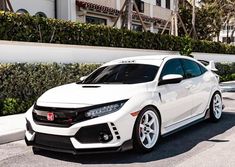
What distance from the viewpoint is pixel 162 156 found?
19.3 feet

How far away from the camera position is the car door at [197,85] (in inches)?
294

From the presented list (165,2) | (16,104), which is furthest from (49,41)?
(165,2)

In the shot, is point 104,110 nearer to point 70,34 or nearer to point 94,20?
point 70,34

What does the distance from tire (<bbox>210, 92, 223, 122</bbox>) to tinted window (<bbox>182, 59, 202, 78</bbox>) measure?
2.42 ft

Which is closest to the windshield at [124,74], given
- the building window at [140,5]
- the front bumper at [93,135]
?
the front bumper at [93,135]

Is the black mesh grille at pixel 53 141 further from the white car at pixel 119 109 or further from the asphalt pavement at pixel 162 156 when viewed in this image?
the asphalt pavement at pixel 162 156

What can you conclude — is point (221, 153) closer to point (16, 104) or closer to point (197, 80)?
point (197, 80)

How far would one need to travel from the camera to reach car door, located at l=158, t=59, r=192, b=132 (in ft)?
21.2

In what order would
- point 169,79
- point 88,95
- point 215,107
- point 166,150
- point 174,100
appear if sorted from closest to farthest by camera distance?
point 88,95
point 166,150
point 169,79
point 174,100
point 215,107

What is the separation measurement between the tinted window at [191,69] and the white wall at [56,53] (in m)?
4.98

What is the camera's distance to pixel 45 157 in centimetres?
593

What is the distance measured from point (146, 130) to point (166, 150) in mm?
510

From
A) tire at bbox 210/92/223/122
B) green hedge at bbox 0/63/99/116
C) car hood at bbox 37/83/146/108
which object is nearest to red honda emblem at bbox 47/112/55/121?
car hood at bbox 37/83/146/108

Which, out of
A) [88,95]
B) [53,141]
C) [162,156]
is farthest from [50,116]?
[162,156]
